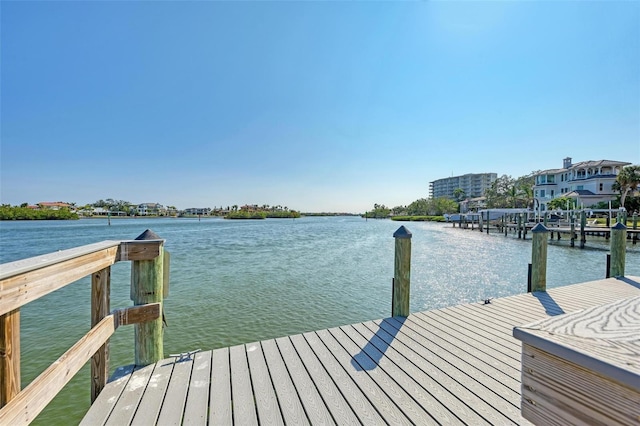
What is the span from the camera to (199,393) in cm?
223

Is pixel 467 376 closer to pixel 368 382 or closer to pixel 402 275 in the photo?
pixel 368 382

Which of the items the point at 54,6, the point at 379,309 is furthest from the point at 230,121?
the point at 379,309

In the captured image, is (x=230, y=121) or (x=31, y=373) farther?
(x=230, y=121)

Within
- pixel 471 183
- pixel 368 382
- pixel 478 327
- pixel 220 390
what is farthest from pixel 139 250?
pixel 471 183

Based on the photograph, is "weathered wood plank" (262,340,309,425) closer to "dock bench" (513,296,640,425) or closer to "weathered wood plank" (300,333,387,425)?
"weathered wood plank" (300,333,387,425)

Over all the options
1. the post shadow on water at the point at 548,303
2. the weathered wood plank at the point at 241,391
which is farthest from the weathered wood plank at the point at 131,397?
the post shadow on water at the point at 548,303

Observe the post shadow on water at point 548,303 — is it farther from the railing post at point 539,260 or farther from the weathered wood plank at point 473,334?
the weathered wood plank at point 473,334

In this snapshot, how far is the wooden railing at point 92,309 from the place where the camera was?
121cm

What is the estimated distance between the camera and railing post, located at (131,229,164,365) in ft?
8.29

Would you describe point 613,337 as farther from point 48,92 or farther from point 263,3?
point 48,92

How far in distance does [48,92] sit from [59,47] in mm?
6670

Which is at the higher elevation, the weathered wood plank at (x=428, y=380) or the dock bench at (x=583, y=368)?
the dock bench at (x=583, y=368)

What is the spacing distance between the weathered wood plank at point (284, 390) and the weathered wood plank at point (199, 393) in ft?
1.84

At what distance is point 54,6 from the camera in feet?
29.6
